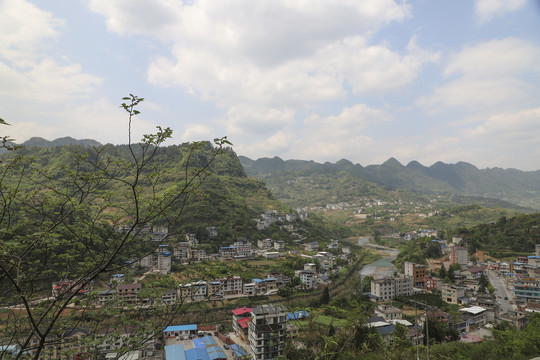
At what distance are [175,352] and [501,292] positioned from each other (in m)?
24.2

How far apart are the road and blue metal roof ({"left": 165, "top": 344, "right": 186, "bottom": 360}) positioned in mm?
20389

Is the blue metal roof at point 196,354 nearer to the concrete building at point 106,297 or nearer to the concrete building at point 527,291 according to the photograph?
the concrete building at point 106,297

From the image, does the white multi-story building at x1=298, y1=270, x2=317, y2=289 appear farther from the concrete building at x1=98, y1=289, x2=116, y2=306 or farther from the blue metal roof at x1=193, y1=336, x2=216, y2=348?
the concrete building at x1=98, y1=289, x2=116, y2=306

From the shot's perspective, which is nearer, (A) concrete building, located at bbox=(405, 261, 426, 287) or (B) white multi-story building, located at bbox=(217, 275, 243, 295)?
(B) white multi-story building, located at bbox=(217, 275, 243, 295)

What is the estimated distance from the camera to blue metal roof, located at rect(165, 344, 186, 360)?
13.4 m

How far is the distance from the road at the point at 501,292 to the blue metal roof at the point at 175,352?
66.9 ft

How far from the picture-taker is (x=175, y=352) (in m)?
13.9

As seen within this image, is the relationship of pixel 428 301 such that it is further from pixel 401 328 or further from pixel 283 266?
pixel 283 266

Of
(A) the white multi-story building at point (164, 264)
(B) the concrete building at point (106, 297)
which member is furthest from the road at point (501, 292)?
(A) the white multi-story building at point (164, 264)

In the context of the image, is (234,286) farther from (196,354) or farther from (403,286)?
(403,286)

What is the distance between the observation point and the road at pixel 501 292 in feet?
65.7

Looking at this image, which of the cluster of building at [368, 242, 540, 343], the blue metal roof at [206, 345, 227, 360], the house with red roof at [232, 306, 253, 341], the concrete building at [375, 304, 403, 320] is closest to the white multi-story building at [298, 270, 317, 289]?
the cluster of building at [368, 242, 540, 343]

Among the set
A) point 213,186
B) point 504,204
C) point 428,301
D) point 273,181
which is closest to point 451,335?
point 428,301

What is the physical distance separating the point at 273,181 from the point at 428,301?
117 metres
